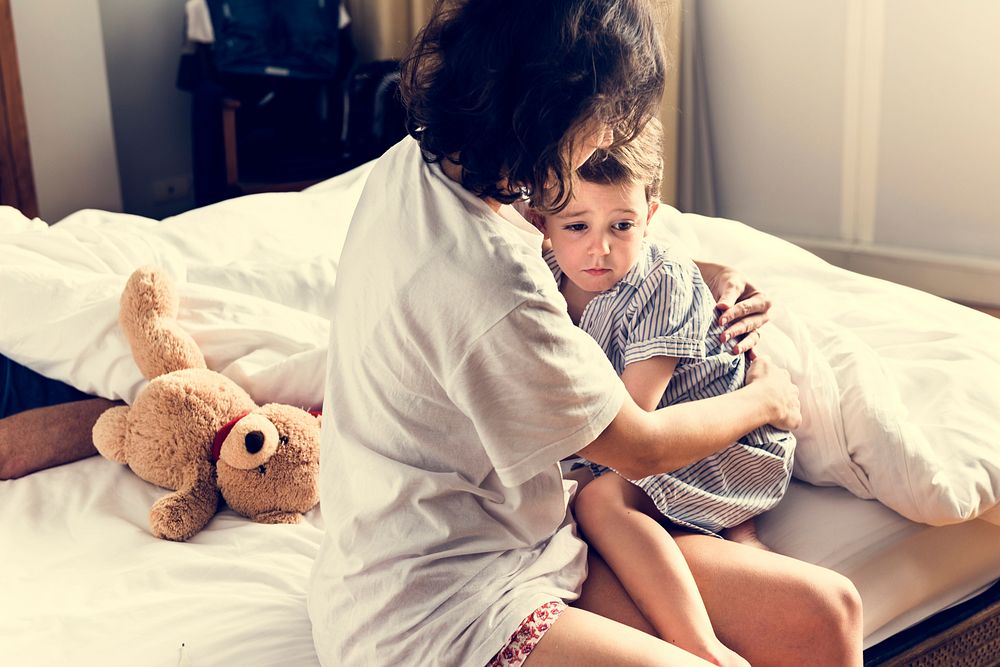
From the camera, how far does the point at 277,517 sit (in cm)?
149

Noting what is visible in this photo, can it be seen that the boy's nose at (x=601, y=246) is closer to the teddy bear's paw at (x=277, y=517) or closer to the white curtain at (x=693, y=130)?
the teddy bear's paw at (x=277, y=517)

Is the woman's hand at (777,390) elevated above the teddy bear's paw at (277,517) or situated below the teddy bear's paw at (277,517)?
above

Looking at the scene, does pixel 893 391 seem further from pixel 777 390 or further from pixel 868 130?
pixel 868 130

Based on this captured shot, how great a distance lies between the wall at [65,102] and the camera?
3.69 m

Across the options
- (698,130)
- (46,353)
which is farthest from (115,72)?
(46,353)

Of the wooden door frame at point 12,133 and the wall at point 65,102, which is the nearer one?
the wooden door frame at point 12,133

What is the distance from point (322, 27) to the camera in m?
4.30

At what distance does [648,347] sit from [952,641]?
1.93ft

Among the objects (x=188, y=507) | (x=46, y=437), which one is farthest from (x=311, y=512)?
(x=46, y=437)

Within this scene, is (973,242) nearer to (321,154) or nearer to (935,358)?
(935,358)

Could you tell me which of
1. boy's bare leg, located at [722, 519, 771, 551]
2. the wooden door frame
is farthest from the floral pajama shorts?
the wooden door frame

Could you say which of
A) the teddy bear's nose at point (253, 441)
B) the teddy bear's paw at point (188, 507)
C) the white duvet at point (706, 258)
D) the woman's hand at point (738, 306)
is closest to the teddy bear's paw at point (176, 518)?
the teddy bear's paw at point (188, 507)

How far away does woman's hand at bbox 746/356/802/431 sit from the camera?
133cm

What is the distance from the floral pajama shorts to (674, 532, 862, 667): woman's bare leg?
25cm
